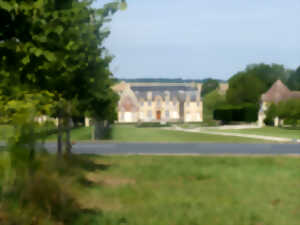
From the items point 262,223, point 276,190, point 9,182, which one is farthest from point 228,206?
point 9,182

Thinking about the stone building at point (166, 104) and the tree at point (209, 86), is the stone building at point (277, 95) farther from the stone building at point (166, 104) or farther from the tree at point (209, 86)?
the tree at point (209, 86)

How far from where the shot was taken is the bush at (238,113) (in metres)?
83.3

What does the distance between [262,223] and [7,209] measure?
163 inches

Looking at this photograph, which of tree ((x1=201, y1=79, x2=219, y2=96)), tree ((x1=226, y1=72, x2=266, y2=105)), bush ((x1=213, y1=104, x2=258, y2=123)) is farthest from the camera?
tree ((x1=201, y1=79, x2=219, y2=96))

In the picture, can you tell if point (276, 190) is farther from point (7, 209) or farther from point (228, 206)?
point (7, 209)

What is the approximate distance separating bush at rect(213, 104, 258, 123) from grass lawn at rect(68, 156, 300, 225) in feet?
213

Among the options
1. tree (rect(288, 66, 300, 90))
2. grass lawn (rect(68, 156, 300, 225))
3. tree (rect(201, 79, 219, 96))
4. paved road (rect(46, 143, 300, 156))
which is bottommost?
grass lawn (rect(68, 156, 300, 225))

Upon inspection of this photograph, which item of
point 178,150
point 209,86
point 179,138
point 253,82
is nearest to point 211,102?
point 253,82

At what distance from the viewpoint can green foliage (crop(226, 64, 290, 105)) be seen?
10150cm

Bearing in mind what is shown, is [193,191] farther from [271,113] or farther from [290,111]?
[271,113]

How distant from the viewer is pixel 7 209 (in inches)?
301

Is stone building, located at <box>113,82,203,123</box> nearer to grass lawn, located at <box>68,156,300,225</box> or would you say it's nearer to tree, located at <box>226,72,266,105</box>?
tree, located at <box>226,72,266,105</box>

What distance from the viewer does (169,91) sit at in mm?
125812

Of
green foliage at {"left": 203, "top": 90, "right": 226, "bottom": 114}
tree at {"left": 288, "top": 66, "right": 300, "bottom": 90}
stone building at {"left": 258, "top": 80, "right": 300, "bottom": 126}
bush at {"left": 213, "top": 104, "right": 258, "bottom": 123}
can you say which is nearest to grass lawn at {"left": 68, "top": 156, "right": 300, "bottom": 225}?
bush at {"left": 213, "top": 104, "right": 258, "bottom": 123}
